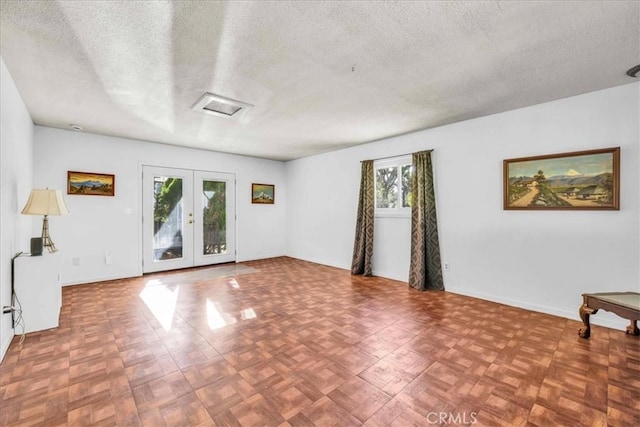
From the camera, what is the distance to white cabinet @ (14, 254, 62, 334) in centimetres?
269

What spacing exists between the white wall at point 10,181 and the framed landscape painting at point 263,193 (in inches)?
153

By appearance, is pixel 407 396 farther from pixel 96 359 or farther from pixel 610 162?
pixel 610 162

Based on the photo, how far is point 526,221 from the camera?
3.45 metres

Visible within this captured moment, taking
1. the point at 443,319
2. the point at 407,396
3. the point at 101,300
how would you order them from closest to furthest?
1. the point at 407,396
2. the point at 443,319
3. the point at 101,300

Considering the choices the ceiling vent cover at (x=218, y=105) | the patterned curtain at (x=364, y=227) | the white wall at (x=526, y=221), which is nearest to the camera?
the white wall at (x=526, y=221)

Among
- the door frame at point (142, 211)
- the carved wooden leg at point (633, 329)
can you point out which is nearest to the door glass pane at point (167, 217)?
the door frame at point (142, 211)

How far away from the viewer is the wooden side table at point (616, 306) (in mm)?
2322

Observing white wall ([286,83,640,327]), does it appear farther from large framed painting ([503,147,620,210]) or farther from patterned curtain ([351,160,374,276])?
patterned curtain ([351,160,374,276])

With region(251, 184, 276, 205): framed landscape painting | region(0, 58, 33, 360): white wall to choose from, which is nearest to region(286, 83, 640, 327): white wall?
region(251, 184, 276, 205): framed landscape painting

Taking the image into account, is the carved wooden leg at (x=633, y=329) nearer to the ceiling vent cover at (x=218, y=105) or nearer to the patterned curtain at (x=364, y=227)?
the patterned curtain at (x=364, y=227)

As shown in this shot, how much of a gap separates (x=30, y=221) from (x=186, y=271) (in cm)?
234

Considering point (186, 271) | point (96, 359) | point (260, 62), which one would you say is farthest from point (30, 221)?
point (260, 62)

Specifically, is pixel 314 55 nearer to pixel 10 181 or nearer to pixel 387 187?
pixel 10 181

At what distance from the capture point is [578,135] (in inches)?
122
